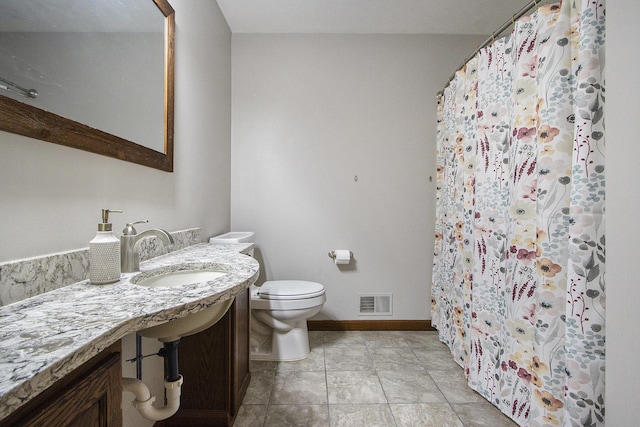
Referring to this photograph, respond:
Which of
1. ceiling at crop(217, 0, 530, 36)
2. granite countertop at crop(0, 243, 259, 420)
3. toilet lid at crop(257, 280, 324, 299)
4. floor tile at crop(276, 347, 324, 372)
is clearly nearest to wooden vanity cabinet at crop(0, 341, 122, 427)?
granite countertop at crop(0, 243, 259, 420)

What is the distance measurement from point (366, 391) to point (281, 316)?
64 centimetres

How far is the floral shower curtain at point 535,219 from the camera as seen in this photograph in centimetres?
95

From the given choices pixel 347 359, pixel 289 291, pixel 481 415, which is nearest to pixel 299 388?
pixel 347 359

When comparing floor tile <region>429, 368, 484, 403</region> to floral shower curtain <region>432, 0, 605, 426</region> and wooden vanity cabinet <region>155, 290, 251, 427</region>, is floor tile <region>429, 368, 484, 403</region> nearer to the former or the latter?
floral shower curtain <region>432, 0, 605, 426</region>

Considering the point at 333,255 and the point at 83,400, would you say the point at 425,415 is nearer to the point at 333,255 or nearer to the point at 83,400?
the point at 333,255

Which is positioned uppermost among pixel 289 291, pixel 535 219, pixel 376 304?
pixel 535 219

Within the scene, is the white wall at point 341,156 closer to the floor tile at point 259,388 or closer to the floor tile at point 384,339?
the floor tile at point 384,339

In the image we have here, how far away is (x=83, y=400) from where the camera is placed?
17.2 inches

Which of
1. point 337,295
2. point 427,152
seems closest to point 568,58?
point 427,152

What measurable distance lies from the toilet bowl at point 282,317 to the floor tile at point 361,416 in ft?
1.66

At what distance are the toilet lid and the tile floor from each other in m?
0.46

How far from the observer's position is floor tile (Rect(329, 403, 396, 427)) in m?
1.27

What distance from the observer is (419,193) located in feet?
7.25

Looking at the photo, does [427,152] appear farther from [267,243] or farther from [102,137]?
[102,137]
